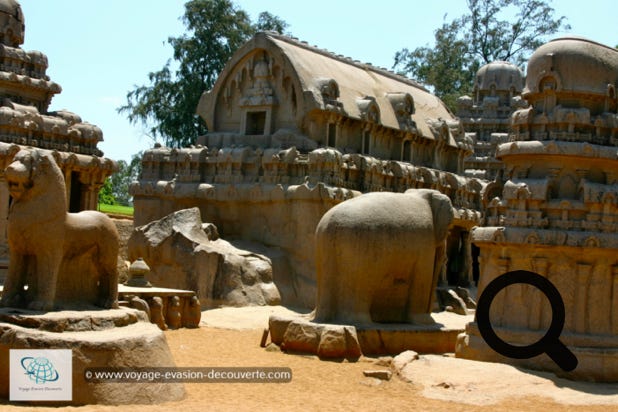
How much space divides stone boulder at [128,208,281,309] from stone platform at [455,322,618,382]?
806cm

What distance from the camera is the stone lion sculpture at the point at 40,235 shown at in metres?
12.0

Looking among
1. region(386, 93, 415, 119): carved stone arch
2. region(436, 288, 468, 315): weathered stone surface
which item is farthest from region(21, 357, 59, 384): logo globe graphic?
region(386, 93, 415, 119): carved stone arch

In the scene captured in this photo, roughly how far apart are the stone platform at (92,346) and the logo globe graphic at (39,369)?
0.53 feet

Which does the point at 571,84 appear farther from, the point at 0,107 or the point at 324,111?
the point at 0,107

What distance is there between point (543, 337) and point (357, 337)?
9.90ft

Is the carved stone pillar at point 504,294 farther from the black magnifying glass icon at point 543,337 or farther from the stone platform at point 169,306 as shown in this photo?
the stone platform at point 169,306

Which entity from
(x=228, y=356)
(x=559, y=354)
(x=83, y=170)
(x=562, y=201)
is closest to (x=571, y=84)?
(x=562, y=201)

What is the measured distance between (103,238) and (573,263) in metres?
7.30

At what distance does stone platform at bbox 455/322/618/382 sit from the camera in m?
14.3

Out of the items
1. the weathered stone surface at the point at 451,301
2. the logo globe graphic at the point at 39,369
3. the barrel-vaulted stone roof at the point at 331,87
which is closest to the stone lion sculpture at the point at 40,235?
the logo globe graphic at the point at 39,369

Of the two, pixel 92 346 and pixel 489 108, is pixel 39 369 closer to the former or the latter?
pixel 92 346

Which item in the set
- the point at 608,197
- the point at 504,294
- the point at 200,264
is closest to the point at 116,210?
the point at 200,264

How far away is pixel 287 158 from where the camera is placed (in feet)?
80.5

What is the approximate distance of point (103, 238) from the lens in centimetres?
1292
